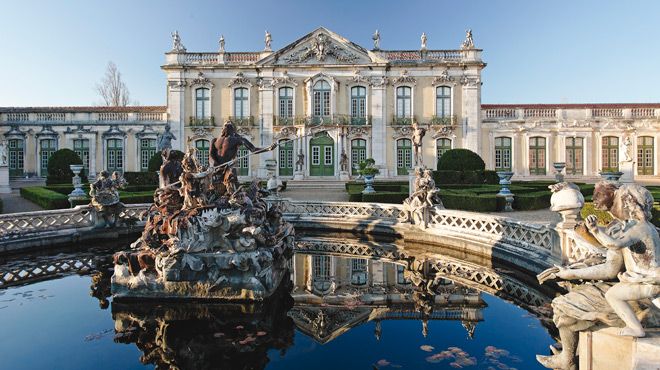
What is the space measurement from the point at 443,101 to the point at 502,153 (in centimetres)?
526

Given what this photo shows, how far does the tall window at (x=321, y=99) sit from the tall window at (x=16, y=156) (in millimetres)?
19710

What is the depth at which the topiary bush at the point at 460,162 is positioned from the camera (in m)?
21.9

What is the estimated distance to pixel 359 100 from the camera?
28531 millimetres

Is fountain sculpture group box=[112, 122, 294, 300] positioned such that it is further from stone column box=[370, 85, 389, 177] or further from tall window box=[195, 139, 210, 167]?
tall window box=[195, 139, 210, 167]

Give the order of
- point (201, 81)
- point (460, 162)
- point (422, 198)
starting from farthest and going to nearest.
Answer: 1. point (201, 81)
2. point (460, 162)
3. point (422, 198)

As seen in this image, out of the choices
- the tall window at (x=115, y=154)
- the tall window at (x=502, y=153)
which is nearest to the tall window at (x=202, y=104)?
the tall window at (x=115, y=154)

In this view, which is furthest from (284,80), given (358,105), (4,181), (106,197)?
(106,197)

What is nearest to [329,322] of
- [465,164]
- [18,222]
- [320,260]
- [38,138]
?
[320,260]

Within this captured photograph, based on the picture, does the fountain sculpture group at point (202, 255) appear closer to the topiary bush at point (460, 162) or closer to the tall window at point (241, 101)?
the topiary bush at point (460, 162)

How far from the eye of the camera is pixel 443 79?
28031 millimetres

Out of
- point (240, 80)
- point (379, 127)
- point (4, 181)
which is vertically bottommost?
point (4, 181)

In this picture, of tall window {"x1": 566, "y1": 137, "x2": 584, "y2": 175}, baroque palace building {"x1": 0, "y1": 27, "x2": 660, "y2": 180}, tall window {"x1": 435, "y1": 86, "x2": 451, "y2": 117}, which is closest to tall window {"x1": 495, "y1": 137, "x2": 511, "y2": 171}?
baroque palace building {"x1": 0, "y1": 27, "x2": 660, "y2": 180}

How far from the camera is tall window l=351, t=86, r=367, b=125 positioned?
28469 mm

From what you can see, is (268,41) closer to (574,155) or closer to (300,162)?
(300,162)
